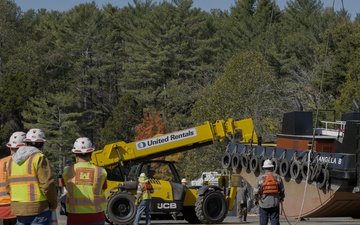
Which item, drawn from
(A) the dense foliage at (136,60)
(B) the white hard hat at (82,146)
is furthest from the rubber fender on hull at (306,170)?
(A) the dense foliage at (136,60)

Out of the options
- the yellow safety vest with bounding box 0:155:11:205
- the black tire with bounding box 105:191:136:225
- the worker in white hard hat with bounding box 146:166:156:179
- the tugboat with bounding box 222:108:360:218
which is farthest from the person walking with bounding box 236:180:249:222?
the yellow safety vest with bounding box 0:155:11:205

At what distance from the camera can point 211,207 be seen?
2850cm

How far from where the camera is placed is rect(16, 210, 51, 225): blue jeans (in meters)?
11.4

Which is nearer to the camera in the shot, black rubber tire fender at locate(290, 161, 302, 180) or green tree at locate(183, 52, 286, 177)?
black rubber tire fender at locate(290, 161, 302, 180)

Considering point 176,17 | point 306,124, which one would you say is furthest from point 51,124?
point 306,124

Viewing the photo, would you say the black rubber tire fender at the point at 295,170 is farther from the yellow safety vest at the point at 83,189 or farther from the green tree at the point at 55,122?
the green tree at the point at 55,122

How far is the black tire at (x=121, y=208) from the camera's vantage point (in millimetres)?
27406

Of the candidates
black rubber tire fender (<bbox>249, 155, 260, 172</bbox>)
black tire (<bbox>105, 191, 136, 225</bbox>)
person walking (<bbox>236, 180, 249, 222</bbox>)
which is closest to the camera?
black rubber tire fender (<bbox>249, 155, 260, 172</bbox>)

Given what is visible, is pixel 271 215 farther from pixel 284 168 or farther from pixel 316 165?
pixel 284 168

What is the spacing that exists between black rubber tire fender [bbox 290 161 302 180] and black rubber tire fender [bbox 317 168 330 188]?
0.79m

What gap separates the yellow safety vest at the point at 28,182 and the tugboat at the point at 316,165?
10.7 meters

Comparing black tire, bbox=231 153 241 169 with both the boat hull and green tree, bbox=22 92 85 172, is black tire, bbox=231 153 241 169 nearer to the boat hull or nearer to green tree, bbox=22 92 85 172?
the boat hull

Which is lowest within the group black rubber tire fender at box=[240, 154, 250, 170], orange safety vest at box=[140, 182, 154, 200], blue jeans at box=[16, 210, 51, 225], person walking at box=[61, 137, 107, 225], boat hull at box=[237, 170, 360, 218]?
blue jeans at box=[16, 210, 51, 225]

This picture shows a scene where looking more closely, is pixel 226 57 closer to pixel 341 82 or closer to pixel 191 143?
pixel 341 82
